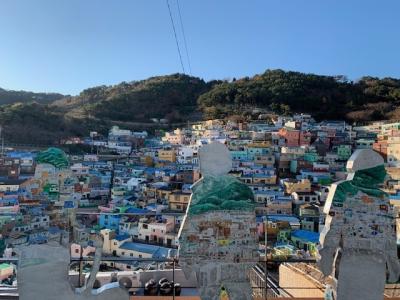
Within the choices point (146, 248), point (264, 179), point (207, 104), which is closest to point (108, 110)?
point (207, 104)

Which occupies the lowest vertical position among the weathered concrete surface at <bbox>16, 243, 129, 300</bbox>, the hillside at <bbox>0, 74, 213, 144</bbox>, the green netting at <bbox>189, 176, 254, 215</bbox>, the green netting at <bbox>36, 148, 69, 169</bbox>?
the weathered concrete surface at <bbox>16, 243, 129, 300</bbox>

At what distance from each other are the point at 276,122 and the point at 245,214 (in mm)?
42665

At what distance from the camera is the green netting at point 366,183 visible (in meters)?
3.21

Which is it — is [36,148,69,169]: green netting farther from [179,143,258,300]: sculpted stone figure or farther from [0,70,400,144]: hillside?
[0,70,400,144]: hillside

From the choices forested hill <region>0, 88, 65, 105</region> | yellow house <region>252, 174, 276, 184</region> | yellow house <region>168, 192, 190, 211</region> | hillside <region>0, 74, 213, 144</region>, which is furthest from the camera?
forested hill <region>0, 88, 65, 105</region>

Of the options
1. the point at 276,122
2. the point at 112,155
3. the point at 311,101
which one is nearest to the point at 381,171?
the point at 112,155

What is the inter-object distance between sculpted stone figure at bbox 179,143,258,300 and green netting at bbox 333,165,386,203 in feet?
2.26

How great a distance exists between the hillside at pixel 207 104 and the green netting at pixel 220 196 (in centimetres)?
4126

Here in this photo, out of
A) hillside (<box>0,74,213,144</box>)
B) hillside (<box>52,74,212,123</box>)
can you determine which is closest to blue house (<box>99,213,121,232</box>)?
hillside (<box>0,74,213,144</box>)

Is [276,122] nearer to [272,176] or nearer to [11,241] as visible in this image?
[272,176]

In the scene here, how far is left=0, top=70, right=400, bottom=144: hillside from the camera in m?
46.2

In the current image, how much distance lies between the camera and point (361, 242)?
A: 126 inches

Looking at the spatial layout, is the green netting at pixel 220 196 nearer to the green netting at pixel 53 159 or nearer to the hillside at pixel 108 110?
the green netting at pixel 53 159

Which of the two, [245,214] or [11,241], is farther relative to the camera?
[245,214]
